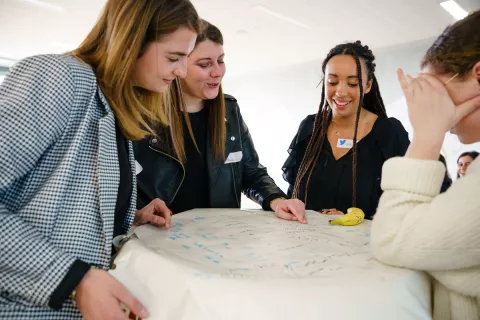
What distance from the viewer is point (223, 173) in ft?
5.20

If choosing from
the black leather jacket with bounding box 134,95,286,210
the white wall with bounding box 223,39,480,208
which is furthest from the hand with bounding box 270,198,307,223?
the white wall with bounding box 223,39,480,208

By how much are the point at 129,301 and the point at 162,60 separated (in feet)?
1.85

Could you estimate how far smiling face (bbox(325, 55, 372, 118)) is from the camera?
188 centimetres

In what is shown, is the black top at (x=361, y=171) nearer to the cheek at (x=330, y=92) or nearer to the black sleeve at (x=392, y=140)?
the black sleeve at (x=392, y=140)

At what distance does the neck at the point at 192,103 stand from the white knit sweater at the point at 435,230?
102 centimetres

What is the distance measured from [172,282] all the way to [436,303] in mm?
479

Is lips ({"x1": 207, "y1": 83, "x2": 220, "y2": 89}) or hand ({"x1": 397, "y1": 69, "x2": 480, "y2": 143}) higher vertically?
lips ({"x1": 207, "y1": 83, "x2": 220, "y2": 89})

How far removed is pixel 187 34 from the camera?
1004 mm

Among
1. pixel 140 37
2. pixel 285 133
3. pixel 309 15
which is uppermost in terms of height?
pixel 309 15

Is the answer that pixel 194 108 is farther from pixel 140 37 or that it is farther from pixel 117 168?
pixel 117 168

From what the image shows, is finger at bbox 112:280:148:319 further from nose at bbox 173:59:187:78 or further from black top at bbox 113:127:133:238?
nose at bbox 173:59:187:78

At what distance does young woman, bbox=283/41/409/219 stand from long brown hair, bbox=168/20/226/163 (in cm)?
46

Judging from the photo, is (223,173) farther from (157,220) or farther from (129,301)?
(129,301)

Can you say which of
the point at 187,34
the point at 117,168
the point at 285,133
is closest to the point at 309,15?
the point at 285,133
